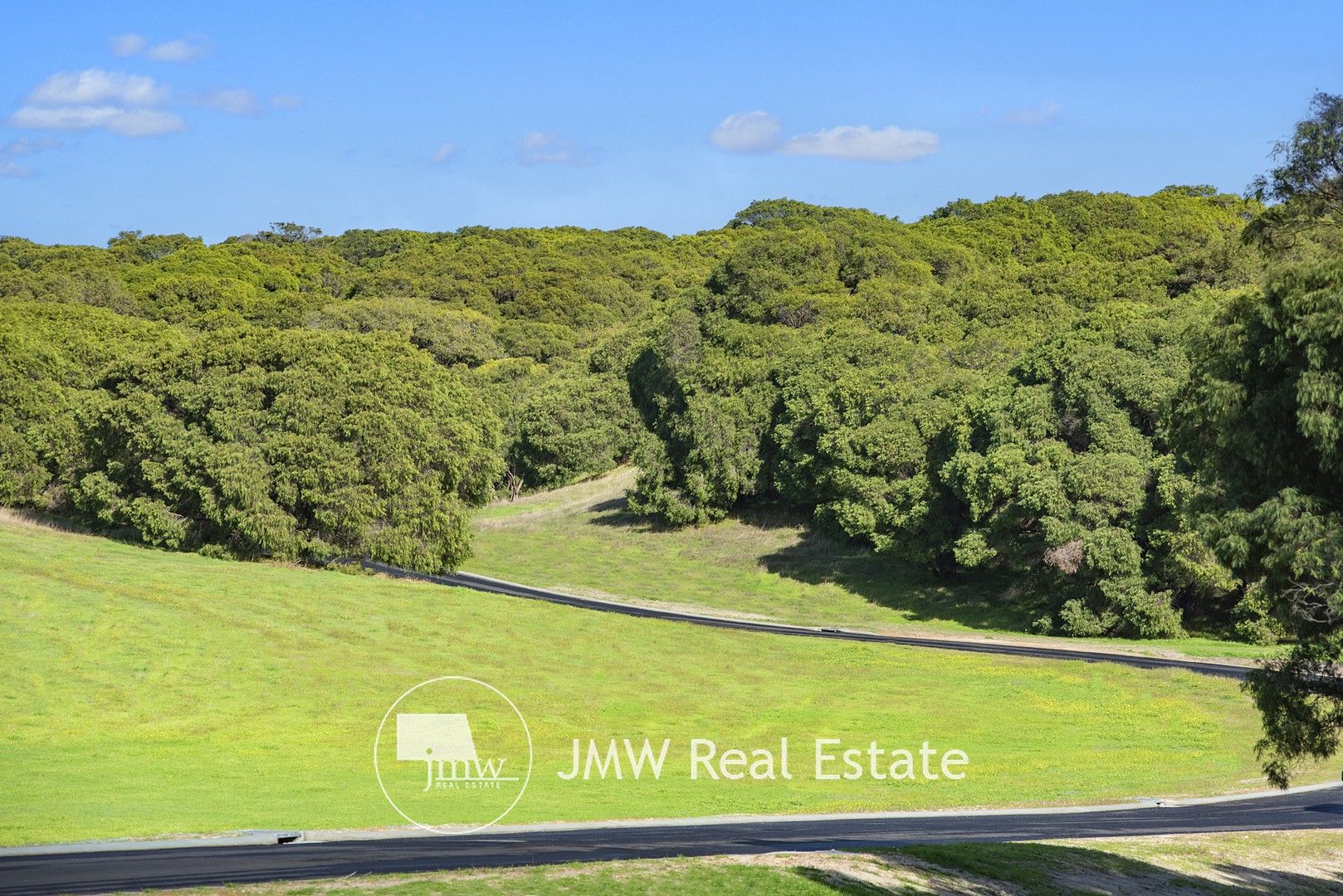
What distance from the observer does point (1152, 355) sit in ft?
197

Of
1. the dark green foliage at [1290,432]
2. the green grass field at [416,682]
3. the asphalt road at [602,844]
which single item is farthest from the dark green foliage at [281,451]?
the dark green foliage at [1290,432]

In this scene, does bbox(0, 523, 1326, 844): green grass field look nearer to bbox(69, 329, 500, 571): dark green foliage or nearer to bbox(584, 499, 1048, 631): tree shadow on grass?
bbox(69, 329, 500, 571): dark green foliage

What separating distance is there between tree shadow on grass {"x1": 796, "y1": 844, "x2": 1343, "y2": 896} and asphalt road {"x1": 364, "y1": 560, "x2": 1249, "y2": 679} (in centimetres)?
2308

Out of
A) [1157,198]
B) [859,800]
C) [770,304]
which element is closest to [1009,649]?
[859,800]

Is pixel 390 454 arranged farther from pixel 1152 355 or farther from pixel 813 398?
pixel 1152 355

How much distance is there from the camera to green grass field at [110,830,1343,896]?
1555cm

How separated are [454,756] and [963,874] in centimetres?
1465

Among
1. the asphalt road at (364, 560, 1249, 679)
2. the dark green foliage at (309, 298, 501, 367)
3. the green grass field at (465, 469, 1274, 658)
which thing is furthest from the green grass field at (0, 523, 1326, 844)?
the dark green foliage at (309, 298, 501, 367)

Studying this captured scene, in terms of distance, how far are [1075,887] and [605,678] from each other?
2186 centimetres

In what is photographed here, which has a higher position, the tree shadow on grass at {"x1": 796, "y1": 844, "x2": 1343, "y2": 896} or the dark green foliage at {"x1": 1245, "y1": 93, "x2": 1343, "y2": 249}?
the dark green foliage at {"x1": 1245, "y1": 93, "x2": 1343, "y2": 249}

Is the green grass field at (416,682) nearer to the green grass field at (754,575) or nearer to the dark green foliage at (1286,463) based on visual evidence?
the dark green foliage at (1286,463)

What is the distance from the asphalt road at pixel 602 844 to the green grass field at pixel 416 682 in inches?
79.5

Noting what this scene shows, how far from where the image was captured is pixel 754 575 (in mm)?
70750

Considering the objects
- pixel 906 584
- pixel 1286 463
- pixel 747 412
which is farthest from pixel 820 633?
pixel 1286 463
